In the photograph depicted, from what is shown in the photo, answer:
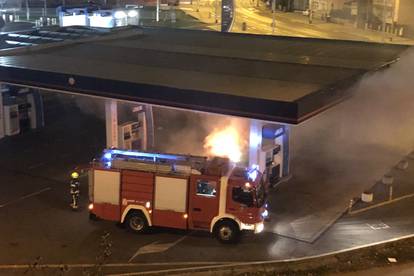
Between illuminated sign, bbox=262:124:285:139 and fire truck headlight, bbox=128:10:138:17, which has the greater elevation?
fire truck headlight, bbox=128:10:138:17

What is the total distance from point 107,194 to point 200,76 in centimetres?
576

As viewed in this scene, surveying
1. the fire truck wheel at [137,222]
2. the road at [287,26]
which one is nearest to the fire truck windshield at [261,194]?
the fire truck wheel at [137,222]

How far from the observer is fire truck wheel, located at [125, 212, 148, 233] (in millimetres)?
16797

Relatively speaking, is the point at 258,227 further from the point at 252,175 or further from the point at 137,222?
the point at 137,222

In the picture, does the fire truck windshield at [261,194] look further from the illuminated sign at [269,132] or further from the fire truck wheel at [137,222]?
the illuminated sign at [269,132]

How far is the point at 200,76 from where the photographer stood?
67.8 feet

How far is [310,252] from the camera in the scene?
51.9 ft

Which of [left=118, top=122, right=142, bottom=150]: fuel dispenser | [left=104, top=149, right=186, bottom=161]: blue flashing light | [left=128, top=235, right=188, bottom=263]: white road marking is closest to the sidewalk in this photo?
[left=104, top=149, right=186, bottom=161]: blue flashing light

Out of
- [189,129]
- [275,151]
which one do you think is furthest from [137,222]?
[189,129]

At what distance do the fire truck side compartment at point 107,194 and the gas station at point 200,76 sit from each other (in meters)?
3.03

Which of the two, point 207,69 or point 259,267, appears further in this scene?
point 207,69

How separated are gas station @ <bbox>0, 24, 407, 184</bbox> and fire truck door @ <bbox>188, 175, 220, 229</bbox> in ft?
7.58

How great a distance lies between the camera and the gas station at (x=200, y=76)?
17.9 metres

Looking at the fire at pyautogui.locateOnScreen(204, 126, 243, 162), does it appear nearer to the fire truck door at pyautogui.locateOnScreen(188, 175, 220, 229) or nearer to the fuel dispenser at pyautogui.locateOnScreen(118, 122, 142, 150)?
Result: the fuel dispenser at pyautogui.locateOnScreen(118, 122, 142, 150)
